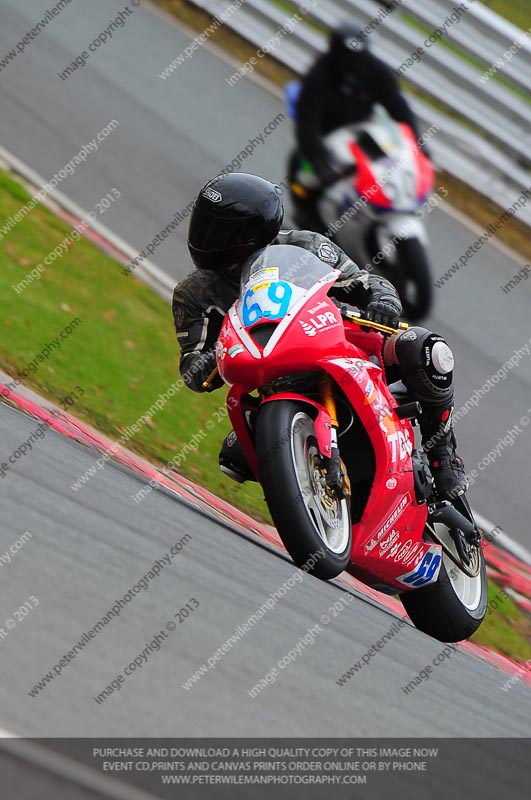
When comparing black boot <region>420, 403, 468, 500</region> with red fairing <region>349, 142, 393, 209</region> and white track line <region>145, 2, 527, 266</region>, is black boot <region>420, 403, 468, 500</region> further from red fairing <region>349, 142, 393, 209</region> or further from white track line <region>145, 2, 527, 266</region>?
white track line <region>145, 2, 527, 266</region>

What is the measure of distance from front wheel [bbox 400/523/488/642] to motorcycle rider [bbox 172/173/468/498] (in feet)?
1.21

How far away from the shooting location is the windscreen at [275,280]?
4793 mm

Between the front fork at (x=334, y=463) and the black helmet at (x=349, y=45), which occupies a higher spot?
the front fork at (x=334, y=463)

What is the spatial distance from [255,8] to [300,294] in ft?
33.5

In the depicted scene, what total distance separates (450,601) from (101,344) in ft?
12.8

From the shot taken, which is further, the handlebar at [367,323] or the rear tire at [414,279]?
the rear tire at [414,279]

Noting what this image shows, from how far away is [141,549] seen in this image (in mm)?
4637

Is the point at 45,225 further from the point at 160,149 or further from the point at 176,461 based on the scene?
the point at 176,461

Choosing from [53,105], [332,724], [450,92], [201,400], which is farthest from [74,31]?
[332,724]

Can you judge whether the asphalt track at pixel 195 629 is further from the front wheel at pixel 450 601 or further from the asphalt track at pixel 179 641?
the front wheel at pixel 450 601

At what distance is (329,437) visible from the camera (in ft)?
15.1

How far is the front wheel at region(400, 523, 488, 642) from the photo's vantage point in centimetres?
549

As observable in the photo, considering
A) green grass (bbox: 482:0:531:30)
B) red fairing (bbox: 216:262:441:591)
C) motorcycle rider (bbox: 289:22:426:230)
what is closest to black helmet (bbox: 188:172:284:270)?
red fairing (bbox: 216:262:441:591)

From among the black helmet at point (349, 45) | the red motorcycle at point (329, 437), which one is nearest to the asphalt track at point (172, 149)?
the black helmet at point (349, 45)
